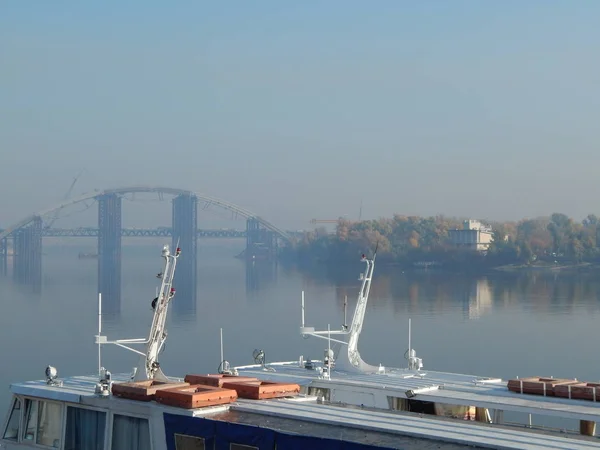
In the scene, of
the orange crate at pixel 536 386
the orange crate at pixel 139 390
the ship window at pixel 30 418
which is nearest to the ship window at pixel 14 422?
the ship window at pixel 30 418

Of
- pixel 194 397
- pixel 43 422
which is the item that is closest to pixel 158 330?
pixel 43 422

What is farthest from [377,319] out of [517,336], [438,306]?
[438,306]

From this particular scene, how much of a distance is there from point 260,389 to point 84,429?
2.03 meters

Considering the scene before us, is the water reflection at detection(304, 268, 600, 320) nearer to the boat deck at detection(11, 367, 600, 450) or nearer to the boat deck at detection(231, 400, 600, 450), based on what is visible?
the boat deck at detection(11, 367, 600, 450)

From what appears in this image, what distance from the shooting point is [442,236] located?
127 m

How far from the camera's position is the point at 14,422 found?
1119 cm

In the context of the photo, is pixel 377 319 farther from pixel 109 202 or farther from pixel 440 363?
pixel 109 202

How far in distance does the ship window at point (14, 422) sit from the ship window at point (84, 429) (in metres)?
0.84

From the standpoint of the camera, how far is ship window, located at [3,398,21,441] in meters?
11.1

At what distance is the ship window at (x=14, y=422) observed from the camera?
439 inches

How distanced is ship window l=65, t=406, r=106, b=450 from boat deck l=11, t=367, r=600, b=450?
5.7 inches

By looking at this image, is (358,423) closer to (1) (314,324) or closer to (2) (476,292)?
(1) (314,324)

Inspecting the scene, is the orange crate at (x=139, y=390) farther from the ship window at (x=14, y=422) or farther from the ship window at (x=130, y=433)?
the ship window at (x=14, y=422)

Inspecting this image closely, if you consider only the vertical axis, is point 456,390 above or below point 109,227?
below
